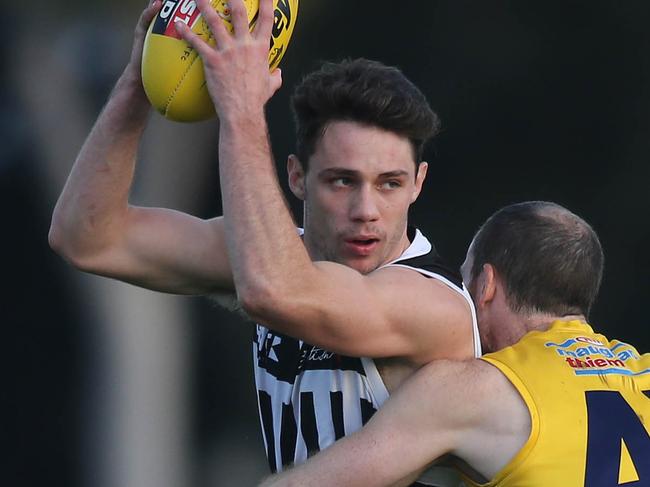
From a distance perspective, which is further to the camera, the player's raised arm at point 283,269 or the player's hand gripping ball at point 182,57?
the player's hand gripping ball at point 182,57

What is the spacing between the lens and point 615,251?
557 centimetres

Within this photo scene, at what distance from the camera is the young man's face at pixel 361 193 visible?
3475mm

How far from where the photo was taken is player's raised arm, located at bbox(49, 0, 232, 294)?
3592 millimetres

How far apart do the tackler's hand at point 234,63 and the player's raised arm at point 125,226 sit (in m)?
0.53

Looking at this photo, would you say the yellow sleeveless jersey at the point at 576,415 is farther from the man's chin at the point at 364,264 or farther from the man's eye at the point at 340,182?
the man's eye at the point at 340,182

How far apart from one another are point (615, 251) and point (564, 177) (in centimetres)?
40

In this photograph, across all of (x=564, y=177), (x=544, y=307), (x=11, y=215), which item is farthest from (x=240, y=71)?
(x=564, y=177)

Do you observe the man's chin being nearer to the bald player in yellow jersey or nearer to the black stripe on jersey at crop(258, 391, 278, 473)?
the bald player in yellow jersey

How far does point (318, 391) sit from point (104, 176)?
884mm

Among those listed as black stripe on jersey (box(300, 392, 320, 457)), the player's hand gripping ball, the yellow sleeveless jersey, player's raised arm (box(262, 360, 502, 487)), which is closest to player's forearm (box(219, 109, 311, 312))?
the player's hand gripping ball

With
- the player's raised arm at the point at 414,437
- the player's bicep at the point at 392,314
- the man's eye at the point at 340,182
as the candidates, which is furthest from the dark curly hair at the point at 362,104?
the player's raised arm at the point at 414,437

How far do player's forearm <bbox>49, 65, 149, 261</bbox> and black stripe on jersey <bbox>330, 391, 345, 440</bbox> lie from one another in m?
0.85

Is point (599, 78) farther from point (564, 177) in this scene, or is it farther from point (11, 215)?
point (11, 215)

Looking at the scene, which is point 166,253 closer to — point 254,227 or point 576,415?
point 254,227
